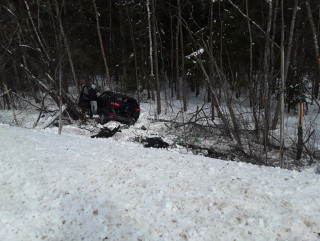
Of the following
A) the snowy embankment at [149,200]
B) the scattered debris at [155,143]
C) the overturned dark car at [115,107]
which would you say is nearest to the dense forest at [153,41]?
the overturned dark car at [115,107]

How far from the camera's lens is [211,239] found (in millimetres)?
2426

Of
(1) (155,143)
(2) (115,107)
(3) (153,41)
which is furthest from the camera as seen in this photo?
(3) (153,41)

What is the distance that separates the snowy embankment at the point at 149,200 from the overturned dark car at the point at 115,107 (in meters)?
6.63

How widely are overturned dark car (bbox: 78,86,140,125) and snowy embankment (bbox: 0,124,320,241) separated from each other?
6629 mm

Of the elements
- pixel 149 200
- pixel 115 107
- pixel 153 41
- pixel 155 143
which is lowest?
pixel 155 143

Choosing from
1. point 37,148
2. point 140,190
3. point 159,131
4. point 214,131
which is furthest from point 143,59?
point 140,190

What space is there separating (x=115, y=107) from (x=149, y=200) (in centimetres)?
805

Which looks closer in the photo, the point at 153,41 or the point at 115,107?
the point at 115,107

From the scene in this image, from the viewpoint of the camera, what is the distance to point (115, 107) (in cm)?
1066

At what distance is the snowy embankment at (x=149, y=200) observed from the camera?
2527 mm

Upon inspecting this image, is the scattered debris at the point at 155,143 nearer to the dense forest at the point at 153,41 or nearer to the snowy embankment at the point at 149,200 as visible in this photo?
the dense forest at the point at 153,41

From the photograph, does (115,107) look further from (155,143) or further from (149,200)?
(149,200)

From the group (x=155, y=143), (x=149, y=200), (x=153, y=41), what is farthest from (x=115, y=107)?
(x=153, y=41)

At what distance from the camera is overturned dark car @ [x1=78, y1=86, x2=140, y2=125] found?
35.0ft
